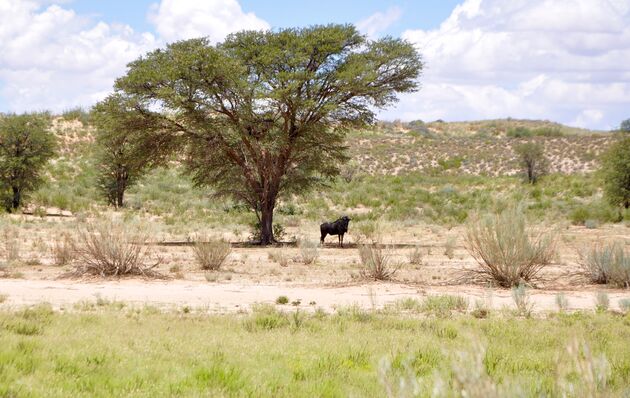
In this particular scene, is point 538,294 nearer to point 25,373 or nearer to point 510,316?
point 510,316

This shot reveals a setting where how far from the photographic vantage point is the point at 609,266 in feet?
52.3

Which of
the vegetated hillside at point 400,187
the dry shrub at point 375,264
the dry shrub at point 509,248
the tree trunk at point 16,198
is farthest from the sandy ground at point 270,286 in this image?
the tree trunk at point 16,198

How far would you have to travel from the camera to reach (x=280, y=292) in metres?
14.8

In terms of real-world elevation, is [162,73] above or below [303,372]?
above

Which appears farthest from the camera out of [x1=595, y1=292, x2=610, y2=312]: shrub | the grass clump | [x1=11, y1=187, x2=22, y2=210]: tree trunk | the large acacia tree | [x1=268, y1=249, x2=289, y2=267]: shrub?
[x1=11, y1=187, x2=22, y2=210]: tree trunk

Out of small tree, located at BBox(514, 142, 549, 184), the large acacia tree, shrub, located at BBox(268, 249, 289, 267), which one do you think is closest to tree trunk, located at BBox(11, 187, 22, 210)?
the large acacia tree

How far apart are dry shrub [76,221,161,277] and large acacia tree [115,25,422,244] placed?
8.93 meters

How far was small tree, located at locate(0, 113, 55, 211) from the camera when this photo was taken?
4113cm

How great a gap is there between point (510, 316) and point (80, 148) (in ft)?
207

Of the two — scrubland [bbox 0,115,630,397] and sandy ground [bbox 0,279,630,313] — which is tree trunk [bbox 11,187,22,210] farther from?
sandy ground [bbox 0,279,630,313]

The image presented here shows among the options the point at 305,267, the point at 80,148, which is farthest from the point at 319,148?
the point at 80,148

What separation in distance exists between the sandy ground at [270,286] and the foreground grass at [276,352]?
67.5 inches

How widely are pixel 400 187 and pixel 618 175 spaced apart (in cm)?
2235

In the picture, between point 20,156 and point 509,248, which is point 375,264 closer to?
point 509,248
